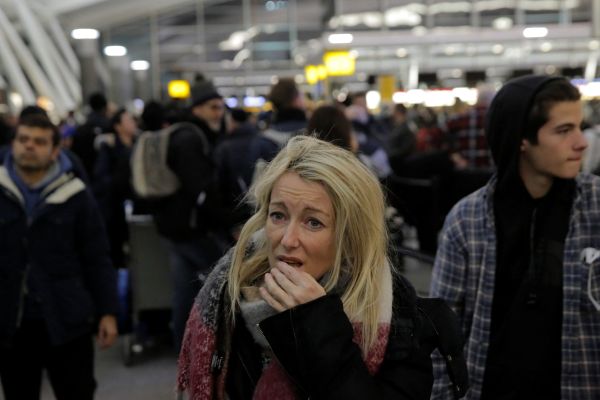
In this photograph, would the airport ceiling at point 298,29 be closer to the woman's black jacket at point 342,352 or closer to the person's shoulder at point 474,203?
the person's shoulder at point 474,203

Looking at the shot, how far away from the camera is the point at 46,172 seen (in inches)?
154

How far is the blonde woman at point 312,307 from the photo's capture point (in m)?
1.67

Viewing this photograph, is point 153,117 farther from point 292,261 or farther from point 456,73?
point 456,73

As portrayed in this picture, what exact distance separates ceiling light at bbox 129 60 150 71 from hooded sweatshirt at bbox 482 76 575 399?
32.9m

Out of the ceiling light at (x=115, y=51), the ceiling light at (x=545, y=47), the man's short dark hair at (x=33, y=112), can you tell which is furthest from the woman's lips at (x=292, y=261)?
the ceiling light at (x=115, y=51)

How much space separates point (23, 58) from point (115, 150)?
2218 cm

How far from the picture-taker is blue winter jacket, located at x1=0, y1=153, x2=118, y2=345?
368 centimetres

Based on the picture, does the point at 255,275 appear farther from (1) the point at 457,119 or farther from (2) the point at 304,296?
(1) the point at 457,119

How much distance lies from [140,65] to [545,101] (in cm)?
3327

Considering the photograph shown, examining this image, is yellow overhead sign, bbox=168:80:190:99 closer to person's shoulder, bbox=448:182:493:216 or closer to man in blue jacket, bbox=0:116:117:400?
man in blue jacket, bbox=0:116:117:400

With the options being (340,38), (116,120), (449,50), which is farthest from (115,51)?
(116,120)

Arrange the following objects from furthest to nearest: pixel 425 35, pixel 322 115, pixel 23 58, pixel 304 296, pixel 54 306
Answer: pixel 23 58 → pixel 425 35 → pixel 322 115 → pixel 54 306 → pixel 304 296

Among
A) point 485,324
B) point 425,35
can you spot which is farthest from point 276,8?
point 485,324

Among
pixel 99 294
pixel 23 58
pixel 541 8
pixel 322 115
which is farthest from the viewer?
pixel 541 8
